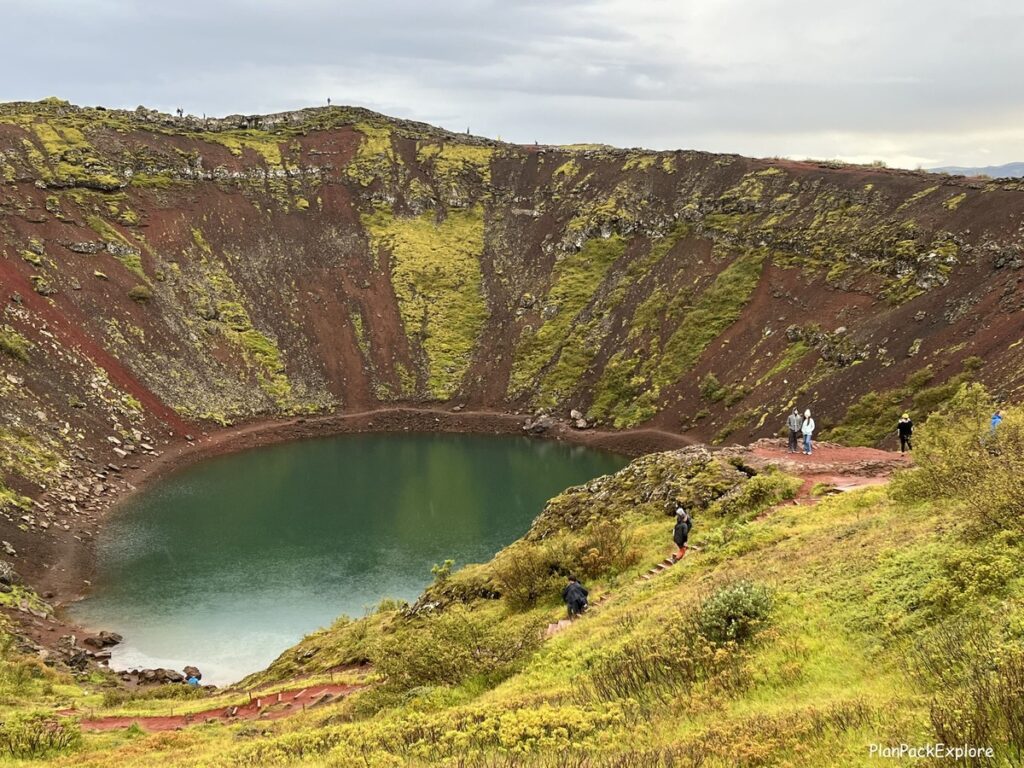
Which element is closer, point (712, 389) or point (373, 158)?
point (712, 389)

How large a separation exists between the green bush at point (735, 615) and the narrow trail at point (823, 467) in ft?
24.9

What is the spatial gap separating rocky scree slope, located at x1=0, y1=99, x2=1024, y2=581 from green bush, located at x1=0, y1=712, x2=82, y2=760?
31.5 metres

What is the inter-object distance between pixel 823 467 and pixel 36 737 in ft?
86.3

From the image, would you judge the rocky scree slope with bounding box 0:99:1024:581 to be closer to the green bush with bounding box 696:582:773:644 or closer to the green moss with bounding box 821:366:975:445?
the green moss with bounding box 821:366:975:445

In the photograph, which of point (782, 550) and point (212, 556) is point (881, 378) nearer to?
point (782, 550)

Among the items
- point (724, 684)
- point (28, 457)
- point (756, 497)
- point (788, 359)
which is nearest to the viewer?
point (724, 684)

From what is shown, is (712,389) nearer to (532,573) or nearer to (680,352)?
(680,352)

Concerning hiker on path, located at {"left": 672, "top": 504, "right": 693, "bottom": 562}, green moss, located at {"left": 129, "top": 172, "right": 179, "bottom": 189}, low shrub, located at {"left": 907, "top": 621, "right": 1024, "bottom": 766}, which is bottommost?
hiker on path, located at {"left": 672, "top": 504, "right": 693, "bottom": 562}

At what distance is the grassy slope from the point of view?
344 inches

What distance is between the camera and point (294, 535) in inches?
1933

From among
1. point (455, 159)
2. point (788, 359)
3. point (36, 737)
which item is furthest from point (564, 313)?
point (36, 737)

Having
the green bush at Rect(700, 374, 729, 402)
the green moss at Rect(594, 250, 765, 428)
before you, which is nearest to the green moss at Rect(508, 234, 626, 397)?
the green moss at Rect(594, 250, 765, 428)

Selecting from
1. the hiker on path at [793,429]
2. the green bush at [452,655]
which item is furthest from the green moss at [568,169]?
the green bush at [452,655]

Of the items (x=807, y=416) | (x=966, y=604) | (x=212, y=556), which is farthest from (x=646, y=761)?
(x=212, y=556)
